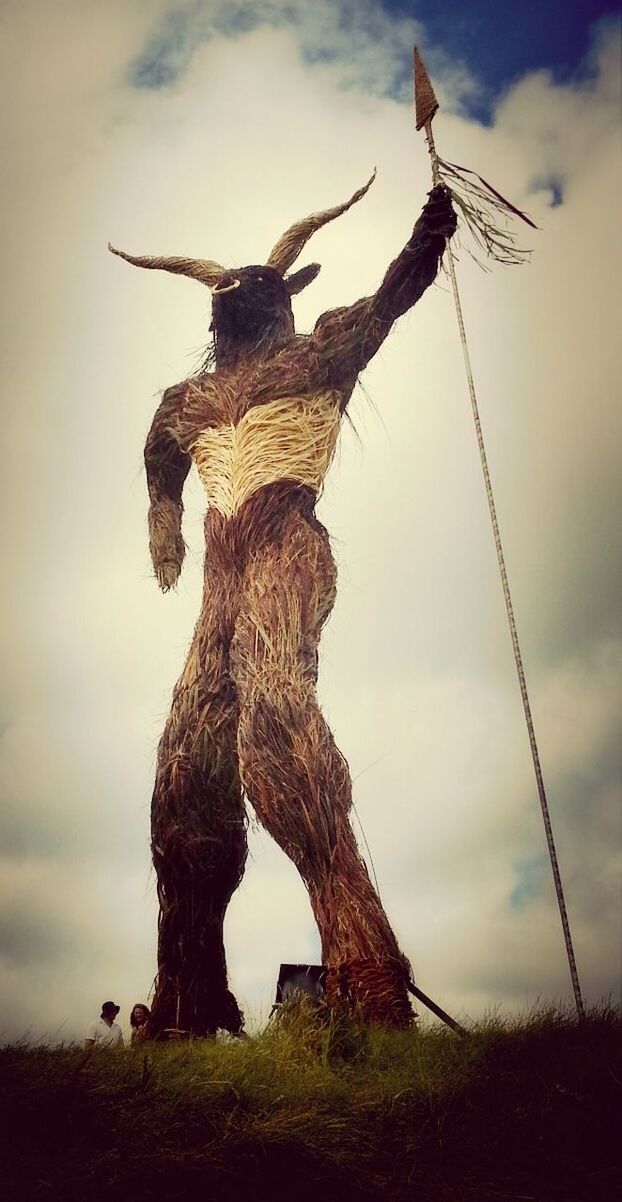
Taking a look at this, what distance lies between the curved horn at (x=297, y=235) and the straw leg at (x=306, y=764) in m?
1.67

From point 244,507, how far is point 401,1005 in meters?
2.17

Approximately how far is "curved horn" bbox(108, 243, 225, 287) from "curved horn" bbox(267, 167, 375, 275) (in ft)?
1.00

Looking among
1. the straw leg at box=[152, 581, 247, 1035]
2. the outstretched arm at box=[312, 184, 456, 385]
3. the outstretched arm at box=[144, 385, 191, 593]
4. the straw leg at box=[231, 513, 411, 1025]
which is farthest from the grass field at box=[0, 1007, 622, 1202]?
the outstretched arm at box=[312, 184, 456, 385]

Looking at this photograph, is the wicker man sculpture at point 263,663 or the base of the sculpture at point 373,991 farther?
the wicker man sculpture at point 263,663

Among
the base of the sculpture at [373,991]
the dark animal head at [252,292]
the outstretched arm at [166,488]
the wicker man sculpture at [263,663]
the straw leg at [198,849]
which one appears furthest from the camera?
the outstretched arm at [166,488]

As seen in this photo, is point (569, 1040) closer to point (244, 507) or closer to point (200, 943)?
point (200, 943)

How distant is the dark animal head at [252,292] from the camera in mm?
4492

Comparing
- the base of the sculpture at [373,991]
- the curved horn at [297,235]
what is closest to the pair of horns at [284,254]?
the curved horn at [297,235]

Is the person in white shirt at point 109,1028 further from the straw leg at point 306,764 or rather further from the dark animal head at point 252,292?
the dark animal head at point 252,292

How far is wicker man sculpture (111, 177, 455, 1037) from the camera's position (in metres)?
3.18

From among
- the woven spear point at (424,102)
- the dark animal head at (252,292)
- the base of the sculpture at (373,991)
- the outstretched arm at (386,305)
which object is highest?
the woven spear point at (424,102)

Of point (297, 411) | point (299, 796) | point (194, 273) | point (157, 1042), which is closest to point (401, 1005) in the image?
point (299, 796)

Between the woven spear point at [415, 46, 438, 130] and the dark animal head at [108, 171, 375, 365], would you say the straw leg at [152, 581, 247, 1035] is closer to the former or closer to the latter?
the dark animal head at [108, 171, 375, 365]

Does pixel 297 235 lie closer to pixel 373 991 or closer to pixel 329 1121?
pixel 373 991
